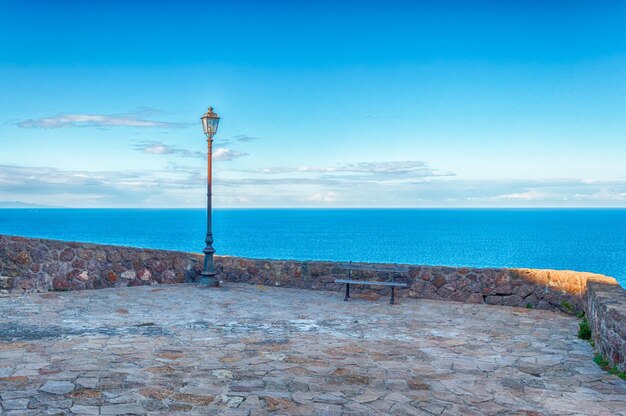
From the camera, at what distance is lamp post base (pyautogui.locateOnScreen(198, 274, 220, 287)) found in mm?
11820

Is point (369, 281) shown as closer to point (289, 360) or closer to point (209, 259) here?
point (209, 259)

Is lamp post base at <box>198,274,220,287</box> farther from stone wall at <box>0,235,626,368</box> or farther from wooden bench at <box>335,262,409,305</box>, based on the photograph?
wooden bench at <box>335,262,409,305</box>

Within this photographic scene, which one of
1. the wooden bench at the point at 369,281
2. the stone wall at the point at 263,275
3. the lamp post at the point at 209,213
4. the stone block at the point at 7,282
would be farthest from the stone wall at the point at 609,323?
the stone block at the point at 7,282

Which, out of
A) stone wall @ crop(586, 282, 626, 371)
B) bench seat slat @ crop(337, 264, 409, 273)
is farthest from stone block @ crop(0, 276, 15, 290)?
stone wall @ crop(586, 282, 626, 371)

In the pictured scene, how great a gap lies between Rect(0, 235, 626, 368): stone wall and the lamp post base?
69 centimetres

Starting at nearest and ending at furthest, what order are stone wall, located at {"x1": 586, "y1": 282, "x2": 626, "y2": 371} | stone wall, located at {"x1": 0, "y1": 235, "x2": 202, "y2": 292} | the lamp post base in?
Answer: stone wall, located at {"x1": 586, "y1": 282, "x2": 626, "y2": 371}, stone wall, located at {"x1": 0, "y1": 235, "x2": 202, "y2": 292}, the lamp post base

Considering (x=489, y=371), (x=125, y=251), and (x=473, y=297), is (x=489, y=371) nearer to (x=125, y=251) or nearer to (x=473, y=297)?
(x=473, y=297)

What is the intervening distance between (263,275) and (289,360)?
5.99 metres

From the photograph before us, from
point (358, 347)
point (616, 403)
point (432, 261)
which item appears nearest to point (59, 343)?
point (358, 347)

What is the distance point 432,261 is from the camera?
56281mm

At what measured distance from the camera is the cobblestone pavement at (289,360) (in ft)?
16.2

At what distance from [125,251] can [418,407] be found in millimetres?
8219

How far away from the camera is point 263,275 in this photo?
1222 centimetres

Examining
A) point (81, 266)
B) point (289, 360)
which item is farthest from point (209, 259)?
point (289, 360)
